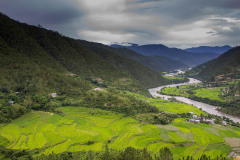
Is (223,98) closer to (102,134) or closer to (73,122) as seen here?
(102,134)

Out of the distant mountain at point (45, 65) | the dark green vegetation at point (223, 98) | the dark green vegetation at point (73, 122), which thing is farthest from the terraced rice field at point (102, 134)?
the dark green vegetation at point (223, 98)

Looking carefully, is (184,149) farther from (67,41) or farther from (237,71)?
(237,71)

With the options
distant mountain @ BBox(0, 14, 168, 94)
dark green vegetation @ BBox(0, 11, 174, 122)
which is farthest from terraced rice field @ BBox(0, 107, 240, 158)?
distant mountain @ BBox(0, 14, 168, 94)

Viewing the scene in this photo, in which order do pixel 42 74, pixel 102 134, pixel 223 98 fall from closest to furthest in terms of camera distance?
1. pixel 102 134
2. pixel 42 74
3. pixel 223 98

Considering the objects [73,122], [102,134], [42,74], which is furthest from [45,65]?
[102,134]

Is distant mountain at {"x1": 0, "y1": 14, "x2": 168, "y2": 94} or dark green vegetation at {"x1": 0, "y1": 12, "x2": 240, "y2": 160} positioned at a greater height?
distant mountain at {"x1": 0, "y1": 14, "x2": 168, "y2": 94}

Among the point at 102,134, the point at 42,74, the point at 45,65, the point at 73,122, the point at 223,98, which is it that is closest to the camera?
the point at 102,134

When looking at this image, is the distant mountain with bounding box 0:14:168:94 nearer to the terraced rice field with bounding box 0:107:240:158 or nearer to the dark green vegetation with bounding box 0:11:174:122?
the dark green vegetation with bounding box 0:11:174:122

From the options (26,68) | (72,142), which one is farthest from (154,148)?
(26,68)

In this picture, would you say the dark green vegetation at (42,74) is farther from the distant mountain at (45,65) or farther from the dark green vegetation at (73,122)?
the dark green vegetation at (73,122)

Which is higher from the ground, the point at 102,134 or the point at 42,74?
the point at 42,74
